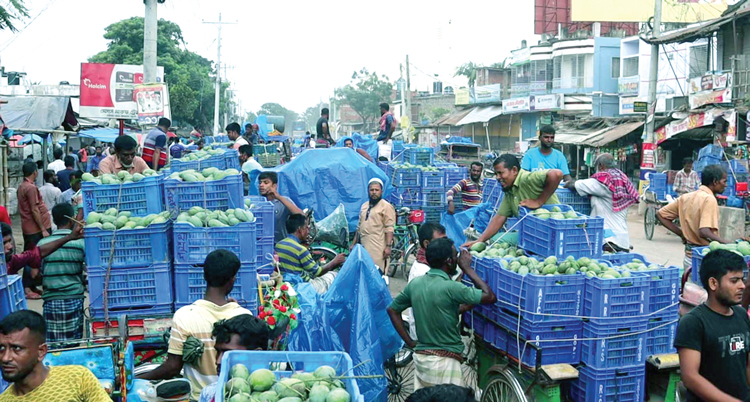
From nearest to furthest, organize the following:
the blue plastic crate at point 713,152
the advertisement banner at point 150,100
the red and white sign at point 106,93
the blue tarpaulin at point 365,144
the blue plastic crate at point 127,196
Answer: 1. the blue plastic crate at point 127,196
2. the advertisement banner at point 150,100
3. the red and white sign at point 106,93
4. the blue tarpaulin at point 365,144
5. the blue plastic crate at point 713,152

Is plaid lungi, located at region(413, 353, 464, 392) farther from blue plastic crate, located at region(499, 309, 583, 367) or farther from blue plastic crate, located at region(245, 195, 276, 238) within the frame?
blue plastic crate, located at region(245, 195, 276, 238)

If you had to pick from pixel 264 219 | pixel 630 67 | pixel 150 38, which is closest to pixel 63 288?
pixel 264 219

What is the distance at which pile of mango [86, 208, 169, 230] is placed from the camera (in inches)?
207

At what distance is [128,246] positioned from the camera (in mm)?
5293

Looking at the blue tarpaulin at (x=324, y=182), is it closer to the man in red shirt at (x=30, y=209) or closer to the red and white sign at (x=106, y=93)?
the man in red shirt at (x=30, y=209)

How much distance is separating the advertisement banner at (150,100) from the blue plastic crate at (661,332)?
11.9m

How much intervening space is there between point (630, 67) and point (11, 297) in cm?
3738

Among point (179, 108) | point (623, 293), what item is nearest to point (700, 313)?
point (623, 293)

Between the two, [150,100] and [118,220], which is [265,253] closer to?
[118,220]

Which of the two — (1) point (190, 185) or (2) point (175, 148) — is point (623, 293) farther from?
(2) point (175, 148)

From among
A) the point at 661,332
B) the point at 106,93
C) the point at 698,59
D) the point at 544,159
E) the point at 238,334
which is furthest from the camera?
the point at 698,59

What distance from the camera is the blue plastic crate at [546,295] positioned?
16.1ft

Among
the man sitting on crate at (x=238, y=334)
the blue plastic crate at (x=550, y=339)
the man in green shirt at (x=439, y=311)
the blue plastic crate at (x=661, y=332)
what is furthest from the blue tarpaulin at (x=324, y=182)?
the man sitting on crate at (x=238, y=334)

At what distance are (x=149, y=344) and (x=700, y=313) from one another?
396 cm
